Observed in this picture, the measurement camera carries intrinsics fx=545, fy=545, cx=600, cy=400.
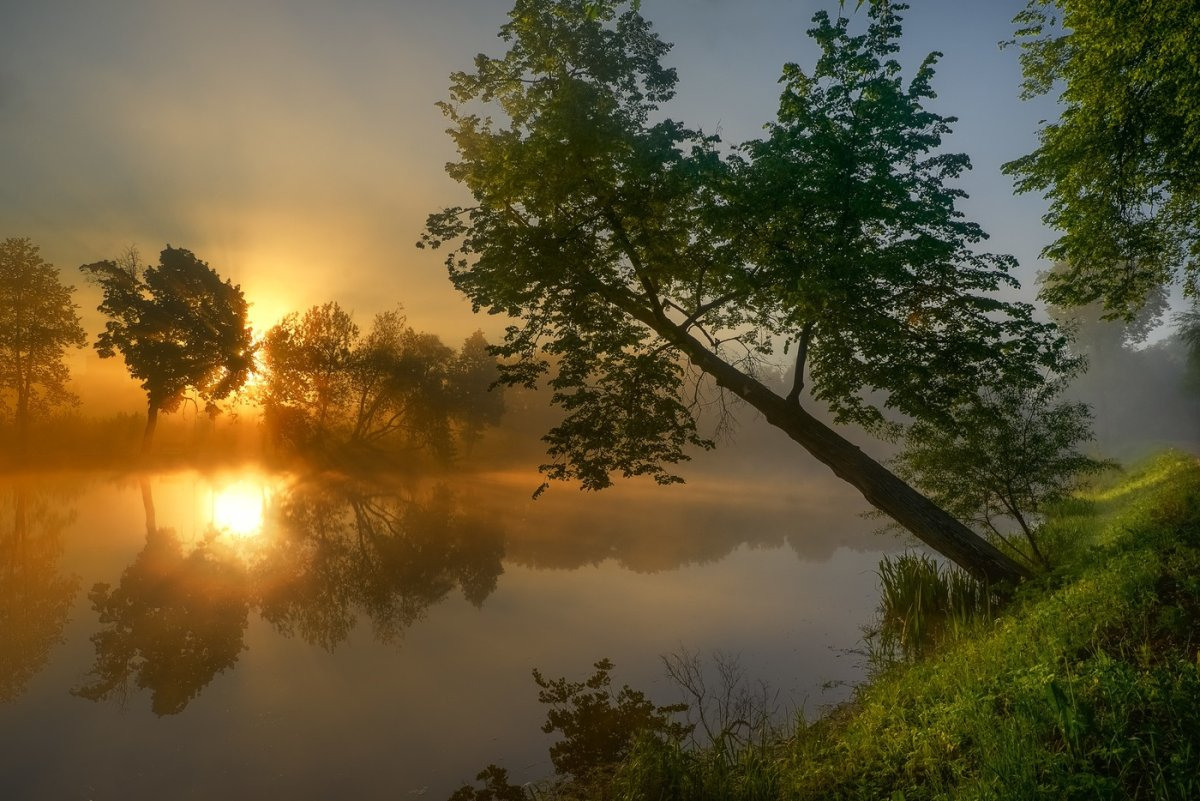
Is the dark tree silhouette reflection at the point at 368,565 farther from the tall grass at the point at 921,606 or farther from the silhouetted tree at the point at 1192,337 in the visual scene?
the silhouetted tree at the point at 1192,337

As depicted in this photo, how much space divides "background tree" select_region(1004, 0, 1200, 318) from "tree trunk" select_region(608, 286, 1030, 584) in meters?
5.79

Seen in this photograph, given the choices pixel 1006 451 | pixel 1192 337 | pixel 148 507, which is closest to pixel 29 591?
pixel 148 507

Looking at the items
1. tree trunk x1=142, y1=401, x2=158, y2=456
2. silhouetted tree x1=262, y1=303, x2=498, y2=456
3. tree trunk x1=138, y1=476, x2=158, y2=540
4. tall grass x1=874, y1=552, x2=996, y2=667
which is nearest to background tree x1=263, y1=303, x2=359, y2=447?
silhouetted tree x1=262, y1=303, x2=498, y2=456

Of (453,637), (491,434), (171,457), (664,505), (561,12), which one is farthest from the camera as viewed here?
(491,434)

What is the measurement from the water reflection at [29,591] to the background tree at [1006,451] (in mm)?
17649

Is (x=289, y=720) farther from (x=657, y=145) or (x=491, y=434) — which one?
(x=491, y=434)

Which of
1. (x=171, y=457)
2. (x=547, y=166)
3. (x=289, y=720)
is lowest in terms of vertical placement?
(x=289, y=720)

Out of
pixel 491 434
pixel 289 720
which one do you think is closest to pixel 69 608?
pixel 289 720

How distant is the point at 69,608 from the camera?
11805 mm

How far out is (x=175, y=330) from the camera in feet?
144

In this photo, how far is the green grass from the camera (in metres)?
4.07

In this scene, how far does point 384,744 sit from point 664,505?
3242 cm

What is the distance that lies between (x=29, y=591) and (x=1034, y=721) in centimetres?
1863

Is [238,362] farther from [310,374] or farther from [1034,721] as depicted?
[1034,721]
